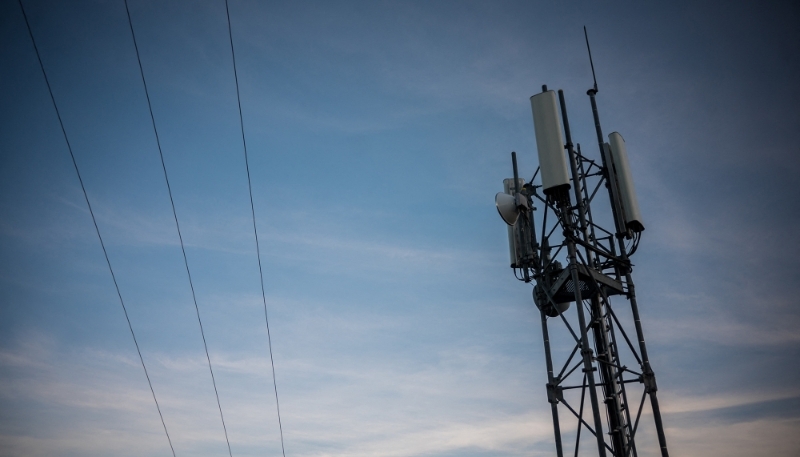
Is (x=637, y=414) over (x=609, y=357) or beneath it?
beneath

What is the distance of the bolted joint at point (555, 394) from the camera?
52.6 ft

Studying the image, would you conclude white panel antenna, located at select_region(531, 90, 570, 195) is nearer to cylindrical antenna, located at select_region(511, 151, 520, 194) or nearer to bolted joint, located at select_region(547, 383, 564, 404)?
cylindrical antenna, located at select_region(511, 151, 520, 194)

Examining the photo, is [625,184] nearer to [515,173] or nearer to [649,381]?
[515,173]

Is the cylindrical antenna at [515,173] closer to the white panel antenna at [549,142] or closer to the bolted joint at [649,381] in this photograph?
the white panel antenna at [549,142]

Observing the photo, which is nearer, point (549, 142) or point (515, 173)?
point (549, 142)

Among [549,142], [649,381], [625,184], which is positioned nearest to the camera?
[649,381]

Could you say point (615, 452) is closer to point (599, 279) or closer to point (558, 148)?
point (599, 279)

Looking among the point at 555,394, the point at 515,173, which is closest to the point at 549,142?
the point at 515,173

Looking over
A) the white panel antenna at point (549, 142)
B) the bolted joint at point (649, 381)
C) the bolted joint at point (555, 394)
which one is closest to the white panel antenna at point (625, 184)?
the white panel antenna at point (549, 142)

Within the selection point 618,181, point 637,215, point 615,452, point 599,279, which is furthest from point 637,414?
point 618,181

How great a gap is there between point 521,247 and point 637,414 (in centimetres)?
620

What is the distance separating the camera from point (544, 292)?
17734 millimetres

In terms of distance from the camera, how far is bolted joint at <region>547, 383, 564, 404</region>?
16.0m

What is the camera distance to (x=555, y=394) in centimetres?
1609
